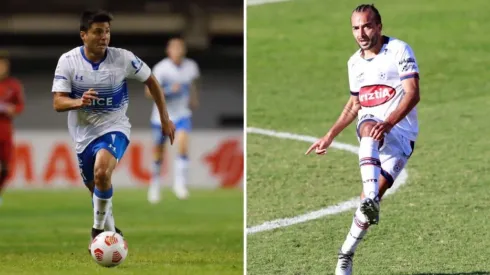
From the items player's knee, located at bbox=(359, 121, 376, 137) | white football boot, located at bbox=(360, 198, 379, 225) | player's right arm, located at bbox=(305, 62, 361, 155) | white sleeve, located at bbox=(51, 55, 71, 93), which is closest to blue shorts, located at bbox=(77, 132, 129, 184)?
white sleeve, located at bbox=(51, 55, 71, 93)

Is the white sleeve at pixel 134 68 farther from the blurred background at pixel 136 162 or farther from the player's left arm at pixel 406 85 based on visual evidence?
the player's left arm at pixel 406 85

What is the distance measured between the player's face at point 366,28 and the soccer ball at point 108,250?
202 cm

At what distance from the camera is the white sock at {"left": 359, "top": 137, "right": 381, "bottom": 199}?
514 centimetres

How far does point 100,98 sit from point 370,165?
1954 millimetres

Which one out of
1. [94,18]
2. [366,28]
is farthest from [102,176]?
[366,28]

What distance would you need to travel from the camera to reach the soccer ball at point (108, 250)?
20.2 ft

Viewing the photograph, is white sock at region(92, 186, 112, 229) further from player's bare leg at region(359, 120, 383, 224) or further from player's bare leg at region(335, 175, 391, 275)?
player's bare leg at region(359, 120, 383, 224)

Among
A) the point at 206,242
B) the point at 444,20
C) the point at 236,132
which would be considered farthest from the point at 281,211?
the point at 236,132

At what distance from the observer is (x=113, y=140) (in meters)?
6.34

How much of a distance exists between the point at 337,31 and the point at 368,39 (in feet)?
9.29

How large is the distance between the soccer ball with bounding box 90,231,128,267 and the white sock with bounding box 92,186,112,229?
245 millimetres

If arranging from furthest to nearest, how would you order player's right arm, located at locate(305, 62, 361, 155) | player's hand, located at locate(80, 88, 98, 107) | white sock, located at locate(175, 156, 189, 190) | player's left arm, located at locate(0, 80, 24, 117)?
white sock, located at locate(175, 156, 189, 190) < player's left arm, located at locate(0, 80, 24, 117) < player's hand, located at locate(80, 88, 98, 107) < player's right arm, located at locate(305, 62, 361, 155)

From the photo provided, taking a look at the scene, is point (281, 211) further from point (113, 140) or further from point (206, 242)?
point (206, 242)

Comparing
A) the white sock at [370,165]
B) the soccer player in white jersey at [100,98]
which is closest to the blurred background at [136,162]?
the soccer player in white jersey at [100,98]
